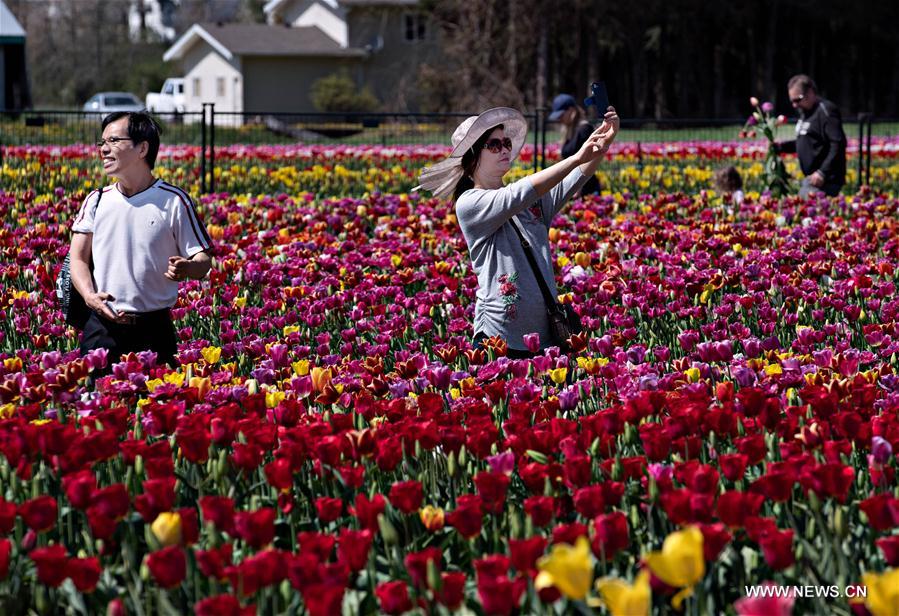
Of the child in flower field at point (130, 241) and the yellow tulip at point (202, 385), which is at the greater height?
the child in flower field at point (130, 241)

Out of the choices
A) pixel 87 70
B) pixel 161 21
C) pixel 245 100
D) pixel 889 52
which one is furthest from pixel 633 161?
pixel 161 21

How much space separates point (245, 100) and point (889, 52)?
2913cm

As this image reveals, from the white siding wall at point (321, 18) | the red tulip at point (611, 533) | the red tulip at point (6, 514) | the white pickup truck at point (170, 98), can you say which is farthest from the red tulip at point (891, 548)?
the white pickup truck at point (170, 98)

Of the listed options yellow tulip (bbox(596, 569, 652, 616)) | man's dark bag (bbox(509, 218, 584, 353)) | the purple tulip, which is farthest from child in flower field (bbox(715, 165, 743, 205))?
yellow tulip (bbox(596, 569, 652, 616))

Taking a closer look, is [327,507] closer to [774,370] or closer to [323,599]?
[323,599]

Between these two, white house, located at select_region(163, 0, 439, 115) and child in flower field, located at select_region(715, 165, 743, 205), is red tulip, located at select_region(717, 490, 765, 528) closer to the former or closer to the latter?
child in flower field, located at select_region(715, 165, 743, 205)

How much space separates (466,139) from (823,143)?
7.90 m

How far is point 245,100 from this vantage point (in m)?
55.0

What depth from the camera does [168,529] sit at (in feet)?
8.89

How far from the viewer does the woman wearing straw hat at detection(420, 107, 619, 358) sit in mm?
5250

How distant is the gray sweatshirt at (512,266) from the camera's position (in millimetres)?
5305

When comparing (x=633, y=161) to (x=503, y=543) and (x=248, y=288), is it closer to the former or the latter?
(x=248, y=288)

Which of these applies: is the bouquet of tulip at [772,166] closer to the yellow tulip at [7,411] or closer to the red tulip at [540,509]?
the yellow tulip at [7,411]

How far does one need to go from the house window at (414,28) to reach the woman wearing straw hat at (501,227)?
49728 mm
